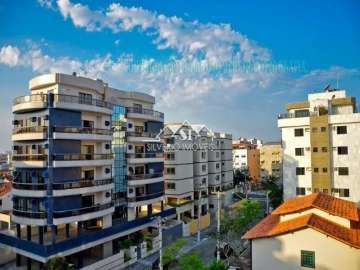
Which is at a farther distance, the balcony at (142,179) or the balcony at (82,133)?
the balcony at (142,179)

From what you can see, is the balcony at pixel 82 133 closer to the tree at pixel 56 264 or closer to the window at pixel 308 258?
the tree at pixel 56 264

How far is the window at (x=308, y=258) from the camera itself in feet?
65.2

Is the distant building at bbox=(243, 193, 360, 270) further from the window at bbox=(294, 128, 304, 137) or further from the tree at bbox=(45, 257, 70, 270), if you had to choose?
the window at bbox=(294, 128, 304, 137)

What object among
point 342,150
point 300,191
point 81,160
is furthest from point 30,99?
point 342,150

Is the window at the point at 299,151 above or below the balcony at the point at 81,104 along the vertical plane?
below

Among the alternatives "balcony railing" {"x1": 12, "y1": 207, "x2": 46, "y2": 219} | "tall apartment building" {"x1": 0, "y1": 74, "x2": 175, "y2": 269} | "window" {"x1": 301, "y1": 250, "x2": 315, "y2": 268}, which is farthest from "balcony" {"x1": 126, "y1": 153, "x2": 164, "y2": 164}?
"window" {"x1": 301, "y1": 250, "x2": 315, "y2": 268}

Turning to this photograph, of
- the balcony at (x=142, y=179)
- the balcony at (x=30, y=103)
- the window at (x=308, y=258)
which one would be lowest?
the window at (x=308, y=258)

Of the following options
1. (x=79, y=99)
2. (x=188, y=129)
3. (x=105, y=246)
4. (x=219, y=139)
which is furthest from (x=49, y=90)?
(x=219, y=139)

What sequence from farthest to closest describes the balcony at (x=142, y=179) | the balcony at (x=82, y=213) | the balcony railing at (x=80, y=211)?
the balcony at (x=142, y=179), the balcony railing at (x=80, y=211), the balcony at (x=82, y=213)

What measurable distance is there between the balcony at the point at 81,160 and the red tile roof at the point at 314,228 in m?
14.0

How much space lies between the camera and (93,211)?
88.6ft

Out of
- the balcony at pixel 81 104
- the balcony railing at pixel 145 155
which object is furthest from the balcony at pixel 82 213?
the balcony at pixel 81 104

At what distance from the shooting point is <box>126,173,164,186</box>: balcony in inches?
1267

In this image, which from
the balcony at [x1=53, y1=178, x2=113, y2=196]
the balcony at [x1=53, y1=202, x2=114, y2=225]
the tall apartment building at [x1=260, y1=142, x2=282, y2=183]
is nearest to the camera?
the balcony at [x1=53, y1=202, x2=114, y2=225]
